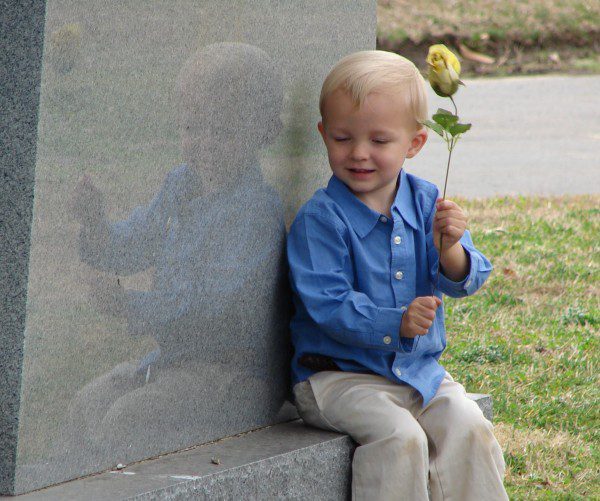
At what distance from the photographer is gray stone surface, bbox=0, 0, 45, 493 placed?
225cm

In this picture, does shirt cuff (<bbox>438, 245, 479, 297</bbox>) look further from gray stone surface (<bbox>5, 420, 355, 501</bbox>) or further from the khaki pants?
gray stone surface (<bbox>5, 420, 355, 501</bbox>)

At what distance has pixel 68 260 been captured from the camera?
2.35 meters

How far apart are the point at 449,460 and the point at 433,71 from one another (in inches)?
38.5

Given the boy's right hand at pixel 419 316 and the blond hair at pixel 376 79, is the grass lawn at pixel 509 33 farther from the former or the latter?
the boy's right hand at pixel 419 316

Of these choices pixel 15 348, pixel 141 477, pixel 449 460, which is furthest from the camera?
pixel 449 460

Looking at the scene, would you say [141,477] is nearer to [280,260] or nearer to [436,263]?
[280,260]

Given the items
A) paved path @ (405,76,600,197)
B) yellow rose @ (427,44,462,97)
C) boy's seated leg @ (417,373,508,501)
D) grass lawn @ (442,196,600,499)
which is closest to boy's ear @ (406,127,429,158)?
yellow rose @ (427,44,462,97)

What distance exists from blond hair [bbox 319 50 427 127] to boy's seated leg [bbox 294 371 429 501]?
0.69 m

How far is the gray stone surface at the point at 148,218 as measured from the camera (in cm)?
229

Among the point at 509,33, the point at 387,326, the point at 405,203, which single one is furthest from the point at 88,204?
the point at 509,33

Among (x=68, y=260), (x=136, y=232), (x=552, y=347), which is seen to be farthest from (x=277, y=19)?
(x=552, y=347)

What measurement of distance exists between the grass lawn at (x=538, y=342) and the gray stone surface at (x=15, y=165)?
1.65 m

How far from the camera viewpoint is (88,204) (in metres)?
2.38

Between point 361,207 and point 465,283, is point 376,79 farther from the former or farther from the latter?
point 465,283
